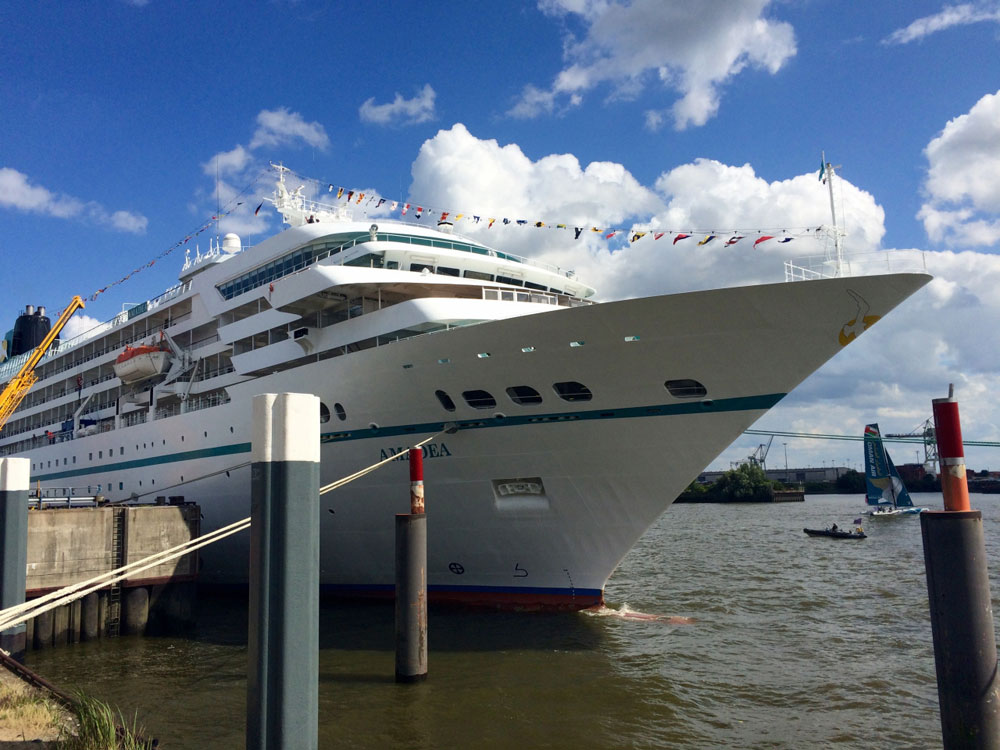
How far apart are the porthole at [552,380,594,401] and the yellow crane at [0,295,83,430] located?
2499 centimetres

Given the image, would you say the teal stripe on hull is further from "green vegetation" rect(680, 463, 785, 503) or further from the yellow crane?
"green vegetation" rect(680, 463, 785, 503)

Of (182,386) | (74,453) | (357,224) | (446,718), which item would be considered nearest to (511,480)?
(446,718)

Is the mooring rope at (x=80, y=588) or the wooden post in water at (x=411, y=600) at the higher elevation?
the mooring rope at (x=80, y=588)

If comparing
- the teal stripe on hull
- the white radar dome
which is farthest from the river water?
the white radar dome

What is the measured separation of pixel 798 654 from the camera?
11.8m

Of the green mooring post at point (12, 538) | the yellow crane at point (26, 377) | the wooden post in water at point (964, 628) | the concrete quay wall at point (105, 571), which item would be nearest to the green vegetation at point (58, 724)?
the green mooring post at point (12, 538)

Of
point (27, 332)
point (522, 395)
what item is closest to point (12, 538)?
point (522, 395)

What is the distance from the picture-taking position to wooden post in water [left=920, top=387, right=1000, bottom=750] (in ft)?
16.4

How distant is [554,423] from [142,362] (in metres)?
15.3

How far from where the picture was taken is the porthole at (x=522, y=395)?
40.5 ft

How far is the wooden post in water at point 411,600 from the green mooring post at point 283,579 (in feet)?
19.0

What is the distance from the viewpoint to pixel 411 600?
1009 centimetres

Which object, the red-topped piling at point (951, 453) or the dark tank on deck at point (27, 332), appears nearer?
the red-topped piling at point (951, 453)

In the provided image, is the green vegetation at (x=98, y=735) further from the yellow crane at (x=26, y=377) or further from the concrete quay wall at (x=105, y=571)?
the yellow crane at (x=26, y=377)
